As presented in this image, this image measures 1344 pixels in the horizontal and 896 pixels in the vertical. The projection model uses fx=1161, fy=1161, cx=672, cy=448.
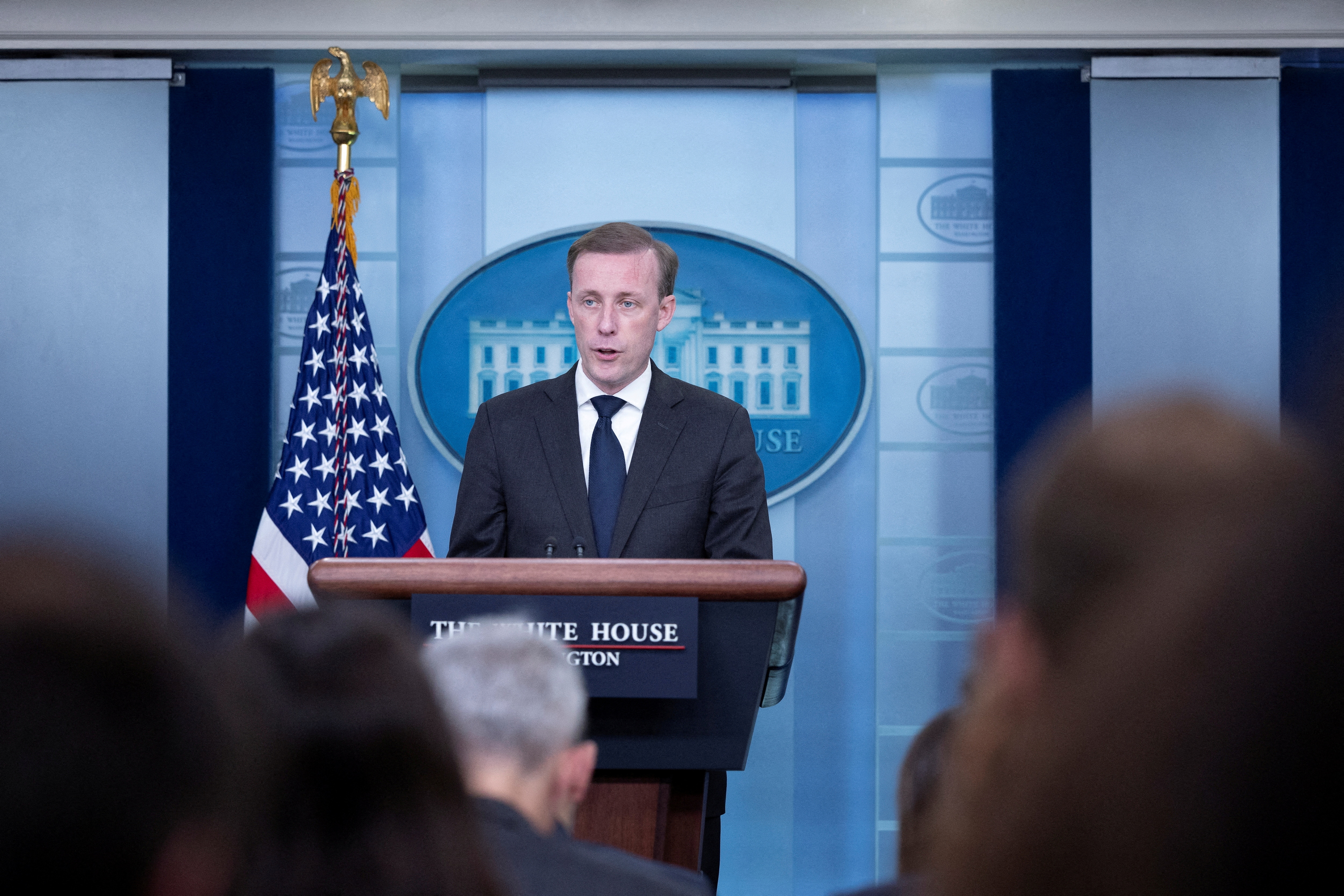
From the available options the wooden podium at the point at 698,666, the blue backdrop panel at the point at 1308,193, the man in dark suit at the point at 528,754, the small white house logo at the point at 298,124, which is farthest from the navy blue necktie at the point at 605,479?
the blue backdrop panel at the point at 1308,193

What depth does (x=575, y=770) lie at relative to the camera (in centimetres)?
118

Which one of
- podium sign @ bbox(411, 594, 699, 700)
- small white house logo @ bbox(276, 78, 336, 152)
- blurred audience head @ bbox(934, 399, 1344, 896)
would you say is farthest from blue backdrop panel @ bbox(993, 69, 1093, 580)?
blurred audience head @ bbox(934, 399, 1344, 896)

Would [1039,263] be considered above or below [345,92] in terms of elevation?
below

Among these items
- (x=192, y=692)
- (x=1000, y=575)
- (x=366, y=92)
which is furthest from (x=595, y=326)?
(x=192, y=692)

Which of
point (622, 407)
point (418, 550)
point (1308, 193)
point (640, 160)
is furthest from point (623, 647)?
point (1308, 193)

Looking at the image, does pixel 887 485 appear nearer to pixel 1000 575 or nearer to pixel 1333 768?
pixel 1000 575

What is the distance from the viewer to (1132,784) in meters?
0.41

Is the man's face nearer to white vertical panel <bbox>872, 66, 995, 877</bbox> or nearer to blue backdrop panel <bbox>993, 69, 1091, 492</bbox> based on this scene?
white vertical panel <bbox>872, 66, 995, 877</bbox>

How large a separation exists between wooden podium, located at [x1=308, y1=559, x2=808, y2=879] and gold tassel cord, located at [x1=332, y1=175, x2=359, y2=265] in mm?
2380

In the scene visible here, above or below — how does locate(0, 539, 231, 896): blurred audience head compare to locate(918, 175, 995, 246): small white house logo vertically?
below

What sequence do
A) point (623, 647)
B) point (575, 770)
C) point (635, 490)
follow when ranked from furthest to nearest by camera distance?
point (635, 490) → point (623, 647) → point (575, 770)

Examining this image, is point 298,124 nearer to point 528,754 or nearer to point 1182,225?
point 1182,225

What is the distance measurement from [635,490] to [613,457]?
157 mm

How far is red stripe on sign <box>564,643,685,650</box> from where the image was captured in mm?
1584
